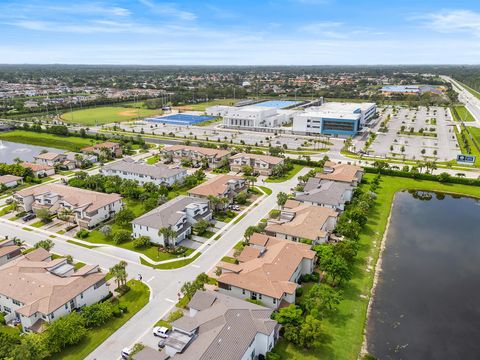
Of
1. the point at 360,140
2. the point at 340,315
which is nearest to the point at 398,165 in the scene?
the point at 360,140

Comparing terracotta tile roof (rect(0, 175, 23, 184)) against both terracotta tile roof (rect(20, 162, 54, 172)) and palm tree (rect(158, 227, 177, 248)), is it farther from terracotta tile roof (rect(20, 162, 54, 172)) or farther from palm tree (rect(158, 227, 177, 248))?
palm tree (rect(158, 227, 177, 248))

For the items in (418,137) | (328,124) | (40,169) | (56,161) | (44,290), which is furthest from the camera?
(328,124)

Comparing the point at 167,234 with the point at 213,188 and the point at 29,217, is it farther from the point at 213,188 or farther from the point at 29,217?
the point at 29,217

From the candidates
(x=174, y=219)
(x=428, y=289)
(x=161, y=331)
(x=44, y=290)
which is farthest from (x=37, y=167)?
(x=428, y=289)

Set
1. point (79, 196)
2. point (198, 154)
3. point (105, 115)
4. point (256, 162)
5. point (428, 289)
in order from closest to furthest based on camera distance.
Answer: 1. point (428, 289)
2. point (79, 196)
3. point (256, 162)
4. point (198, 154)
5. point (105, 115)

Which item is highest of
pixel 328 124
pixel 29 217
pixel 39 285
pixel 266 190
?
pixel 328 124

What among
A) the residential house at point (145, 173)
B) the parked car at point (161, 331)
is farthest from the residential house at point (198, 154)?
the parked car at point (161, 331)

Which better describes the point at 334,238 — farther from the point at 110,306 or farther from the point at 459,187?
the point at 459,187

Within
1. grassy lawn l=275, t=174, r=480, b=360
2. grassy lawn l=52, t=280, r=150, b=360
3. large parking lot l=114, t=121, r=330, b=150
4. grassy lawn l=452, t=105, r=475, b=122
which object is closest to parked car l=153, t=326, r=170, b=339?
grassy lawn l=52, t=280, r=150, b=360
